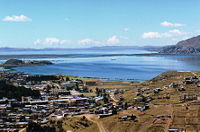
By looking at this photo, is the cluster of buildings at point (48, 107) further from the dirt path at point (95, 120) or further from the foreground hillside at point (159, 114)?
the foreground hillside at point (159, 114)

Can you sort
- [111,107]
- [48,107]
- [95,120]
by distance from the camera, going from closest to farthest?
[95,120] < [111,107] < [48,107]

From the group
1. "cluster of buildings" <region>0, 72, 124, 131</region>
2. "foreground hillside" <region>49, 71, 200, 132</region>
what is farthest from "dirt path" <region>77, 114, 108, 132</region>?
"cluster of buildings" <region>0, 72, 124, 131</region>

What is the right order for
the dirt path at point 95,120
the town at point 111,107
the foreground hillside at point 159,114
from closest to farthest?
the foreground hillside at point 159,114, the dirt path at point 95,120, the town at point 111,107

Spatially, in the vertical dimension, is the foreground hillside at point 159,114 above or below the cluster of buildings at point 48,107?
above

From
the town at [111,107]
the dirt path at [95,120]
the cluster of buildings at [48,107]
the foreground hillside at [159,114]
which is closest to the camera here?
the foreground hillside at [159,114]

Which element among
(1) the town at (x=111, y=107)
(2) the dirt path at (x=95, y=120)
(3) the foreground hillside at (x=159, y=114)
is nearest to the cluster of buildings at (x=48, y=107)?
(1) the town at (x=111, y=107)

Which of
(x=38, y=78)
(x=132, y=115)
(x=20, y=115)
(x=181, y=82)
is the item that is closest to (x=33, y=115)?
(x=20, y=115)

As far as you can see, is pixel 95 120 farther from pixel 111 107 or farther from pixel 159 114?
pixel 159 114

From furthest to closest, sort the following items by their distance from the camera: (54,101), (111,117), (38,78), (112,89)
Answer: (38,78) → (112,89) → (54,101) → (111,117)

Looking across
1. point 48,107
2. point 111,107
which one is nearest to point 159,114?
point 111,107

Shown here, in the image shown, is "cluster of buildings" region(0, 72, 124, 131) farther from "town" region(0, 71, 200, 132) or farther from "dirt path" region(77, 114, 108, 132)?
"dirt path" region(77, 114, 108, 132)

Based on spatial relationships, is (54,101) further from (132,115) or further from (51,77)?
(51,77)
